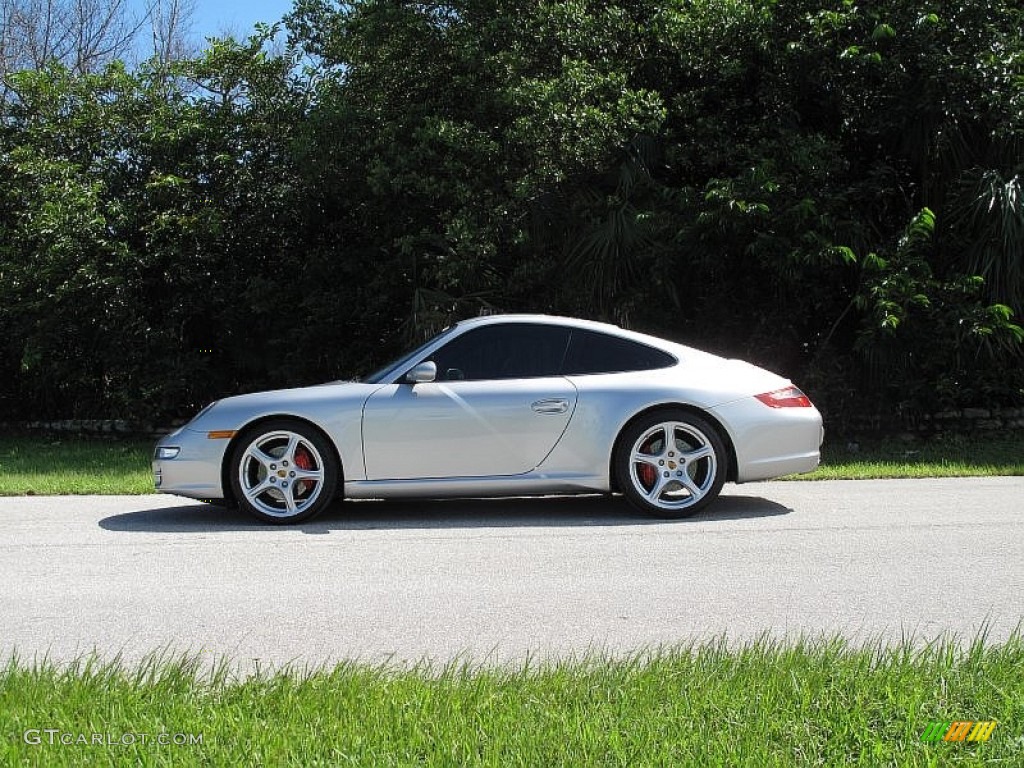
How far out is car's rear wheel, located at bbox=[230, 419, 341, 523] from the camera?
23.8ft

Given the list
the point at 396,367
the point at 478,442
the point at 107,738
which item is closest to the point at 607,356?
the point at 478,442

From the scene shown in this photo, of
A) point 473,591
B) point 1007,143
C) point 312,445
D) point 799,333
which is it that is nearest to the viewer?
point 473,591

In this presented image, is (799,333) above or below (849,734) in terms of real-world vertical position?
above

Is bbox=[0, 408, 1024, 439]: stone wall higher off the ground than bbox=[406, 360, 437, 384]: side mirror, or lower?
lower

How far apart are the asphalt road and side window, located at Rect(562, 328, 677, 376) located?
3.36ft

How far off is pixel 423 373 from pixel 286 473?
1.13 metres

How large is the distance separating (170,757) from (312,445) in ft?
14.1

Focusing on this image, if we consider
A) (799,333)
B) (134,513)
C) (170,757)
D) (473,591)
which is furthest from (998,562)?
(799,333)

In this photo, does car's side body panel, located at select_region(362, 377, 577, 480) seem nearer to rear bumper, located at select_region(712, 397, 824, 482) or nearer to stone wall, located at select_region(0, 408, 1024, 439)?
rear bumper, located at select_region(712, 397, 824, 482)

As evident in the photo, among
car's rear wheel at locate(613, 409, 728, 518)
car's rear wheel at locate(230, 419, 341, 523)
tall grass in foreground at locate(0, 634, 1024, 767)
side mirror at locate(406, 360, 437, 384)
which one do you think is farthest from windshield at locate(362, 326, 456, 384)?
tall grass in foreground at locate(0, 634, 1024, 767)

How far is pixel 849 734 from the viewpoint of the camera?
3.17 m

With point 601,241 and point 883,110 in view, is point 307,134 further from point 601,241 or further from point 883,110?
point 883,110

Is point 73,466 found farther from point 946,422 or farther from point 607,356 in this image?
point 946,422

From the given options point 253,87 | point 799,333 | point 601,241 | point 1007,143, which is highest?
point 253,87
